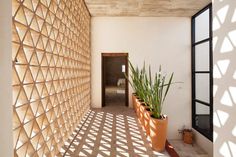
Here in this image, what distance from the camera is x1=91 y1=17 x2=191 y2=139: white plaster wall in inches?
215

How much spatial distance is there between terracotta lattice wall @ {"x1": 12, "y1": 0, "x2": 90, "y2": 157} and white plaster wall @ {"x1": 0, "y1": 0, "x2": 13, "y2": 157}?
11 cm

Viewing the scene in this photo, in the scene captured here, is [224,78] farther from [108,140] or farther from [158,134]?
[108,140]

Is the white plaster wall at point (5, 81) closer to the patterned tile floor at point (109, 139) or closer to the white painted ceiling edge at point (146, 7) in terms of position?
the patterned tile floor at point (109, 139)

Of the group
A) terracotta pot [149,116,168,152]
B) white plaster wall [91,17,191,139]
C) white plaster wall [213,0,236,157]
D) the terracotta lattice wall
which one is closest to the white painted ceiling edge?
white plaster wall [91,17,191,139]


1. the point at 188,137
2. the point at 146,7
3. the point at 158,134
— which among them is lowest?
the point at 188,137

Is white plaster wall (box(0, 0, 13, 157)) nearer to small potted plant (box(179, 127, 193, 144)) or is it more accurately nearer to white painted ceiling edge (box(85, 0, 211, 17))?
white painted ceiling edge (box(85, 0, 211, 17))

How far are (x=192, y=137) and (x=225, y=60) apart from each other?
450 centimetres

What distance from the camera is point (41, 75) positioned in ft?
5.95

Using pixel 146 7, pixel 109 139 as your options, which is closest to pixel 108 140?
pixel 109 139

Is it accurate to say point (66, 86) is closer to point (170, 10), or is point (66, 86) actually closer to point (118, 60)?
point (170, 10)

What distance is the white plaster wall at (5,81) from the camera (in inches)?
44.8

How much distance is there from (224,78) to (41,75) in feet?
5.21

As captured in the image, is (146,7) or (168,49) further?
(168,49)

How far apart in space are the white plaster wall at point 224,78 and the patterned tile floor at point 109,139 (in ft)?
3.97
